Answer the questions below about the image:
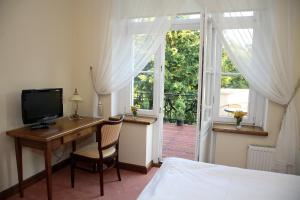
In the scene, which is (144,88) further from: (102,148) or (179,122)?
(179,122)

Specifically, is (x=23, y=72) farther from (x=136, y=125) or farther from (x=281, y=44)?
(x=281, y=44)

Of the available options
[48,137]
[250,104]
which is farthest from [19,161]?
[250,104]

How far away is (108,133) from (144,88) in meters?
1.03

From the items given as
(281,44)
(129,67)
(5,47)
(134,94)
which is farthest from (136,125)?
(281,44)

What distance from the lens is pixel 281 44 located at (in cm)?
248

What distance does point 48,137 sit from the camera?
2213 millimetres

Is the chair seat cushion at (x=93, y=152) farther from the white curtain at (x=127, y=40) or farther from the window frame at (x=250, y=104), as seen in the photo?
the window frame at (x=250, y=104)

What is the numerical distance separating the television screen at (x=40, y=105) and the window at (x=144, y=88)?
1.10m

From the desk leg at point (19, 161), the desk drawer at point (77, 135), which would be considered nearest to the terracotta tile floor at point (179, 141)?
the desk drawer at point (77, 135)

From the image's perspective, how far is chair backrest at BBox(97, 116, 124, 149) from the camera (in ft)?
8.36

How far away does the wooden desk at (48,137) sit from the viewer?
88.3 inches

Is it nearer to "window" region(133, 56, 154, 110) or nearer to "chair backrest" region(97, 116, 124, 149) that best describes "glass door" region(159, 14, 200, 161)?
"window" region(133, 56, 154, 110)

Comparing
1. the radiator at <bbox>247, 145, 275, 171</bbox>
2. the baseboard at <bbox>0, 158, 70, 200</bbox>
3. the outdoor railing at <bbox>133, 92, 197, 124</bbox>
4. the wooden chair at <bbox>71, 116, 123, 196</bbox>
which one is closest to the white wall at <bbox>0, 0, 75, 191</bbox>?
the baseboard at <bbox>0, 158, 70, 200</bbox>

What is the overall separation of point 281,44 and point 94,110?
8.33 feet
